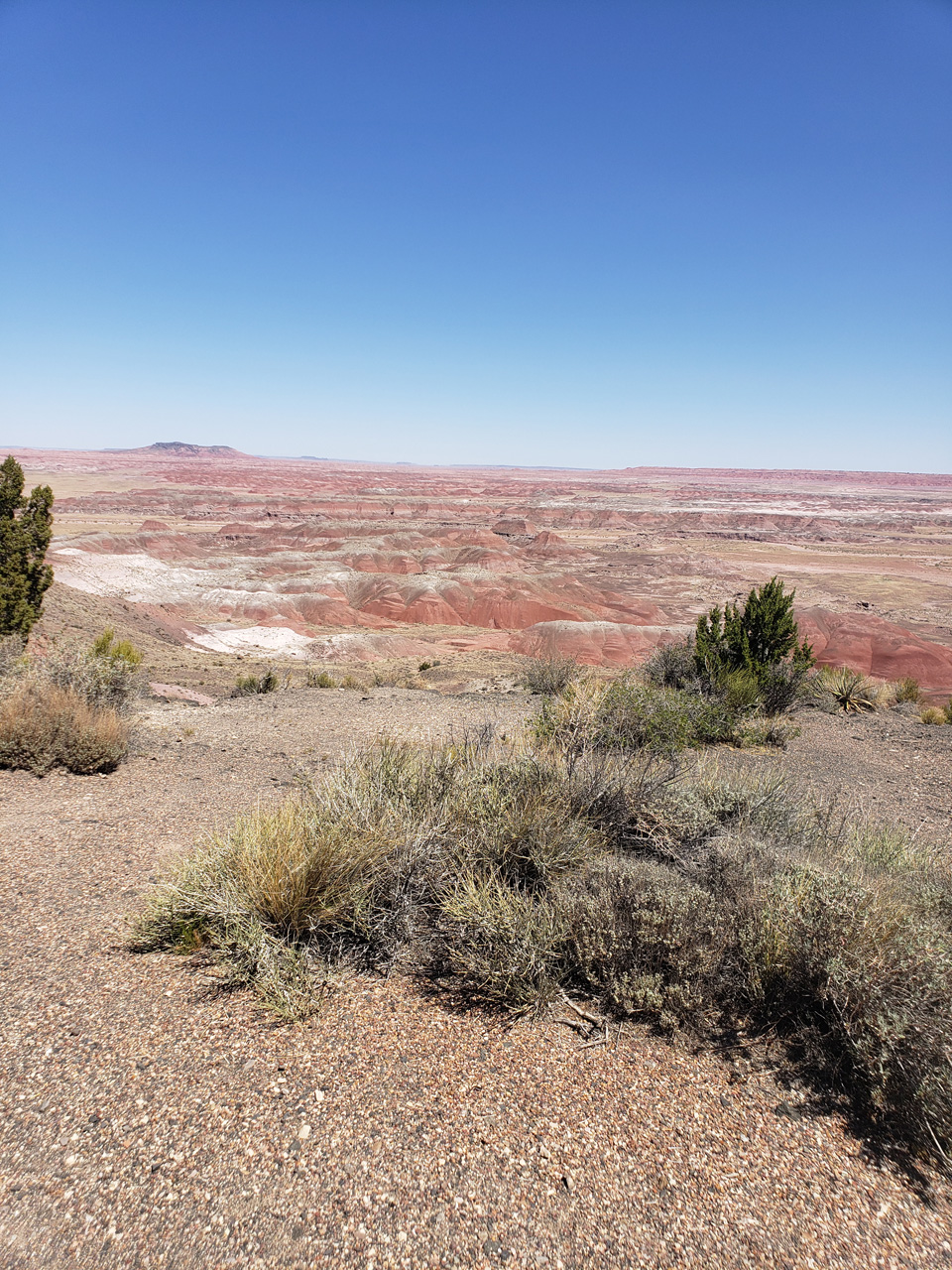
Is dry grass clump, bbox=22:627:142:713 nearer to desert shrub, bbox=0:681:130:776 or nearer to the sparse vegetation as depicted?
the sparse vegetation

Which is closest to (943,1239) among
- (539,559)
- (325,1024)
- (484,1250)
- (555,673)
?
(484,1250)

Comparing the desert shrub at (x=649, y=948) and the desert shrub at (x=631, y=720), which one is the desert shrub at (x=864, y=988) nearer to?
the desert shrub at (x=649, y=948)

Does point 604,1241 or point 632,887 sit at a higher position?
point 632,887

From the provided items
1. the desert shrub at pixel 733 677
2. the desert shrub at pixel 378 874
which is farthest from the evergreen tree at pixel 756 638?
the desert shrub at pixel 378 874

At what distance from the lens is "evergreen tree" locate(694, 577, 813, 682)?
47.2ft

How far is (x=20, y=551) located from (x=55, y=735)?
34.7 feet

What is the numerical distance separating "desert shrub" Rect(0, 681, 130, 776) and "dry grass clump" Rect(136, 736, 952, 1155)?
3.48 meters

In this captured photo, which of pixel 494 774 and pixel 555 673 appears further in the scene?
pixel 555 673

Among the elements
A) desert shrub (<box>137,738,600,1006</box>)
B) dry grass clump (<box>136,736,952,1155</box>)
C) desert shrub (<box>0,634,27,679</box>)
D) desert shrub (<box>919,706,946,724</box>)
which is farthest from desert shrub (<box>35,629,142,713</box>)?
desert shrub (<box>919,706,946,724</box>)

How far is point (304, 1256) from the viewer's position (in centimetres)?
241

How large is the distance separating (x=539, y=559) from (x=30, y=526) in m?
57.2

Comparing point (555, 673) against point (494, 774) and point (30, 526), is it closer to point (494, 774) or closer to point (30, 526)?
point (494, 774)

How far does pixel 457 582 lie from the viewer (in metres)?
50.6

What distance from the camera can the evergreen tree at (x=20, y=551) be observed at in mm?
15391
